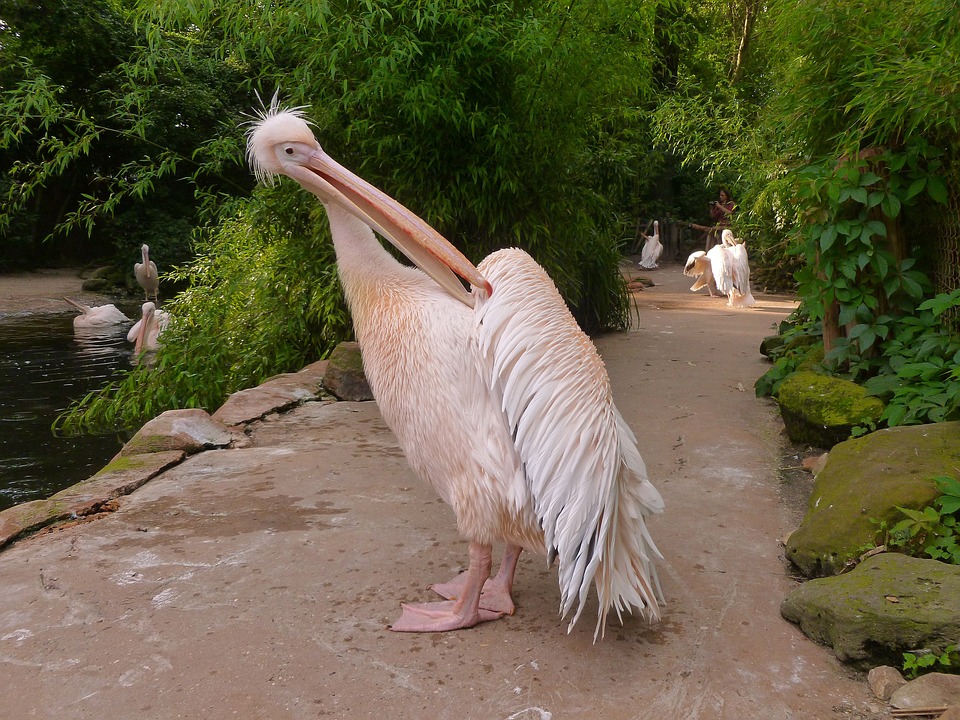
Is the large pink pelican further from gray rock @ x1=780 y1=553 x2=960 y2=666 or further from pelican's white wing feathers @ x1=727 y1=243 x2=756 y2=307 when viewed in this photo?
pelican's white wing feathers @ x1=727 y1=243 x2=756 y2=307

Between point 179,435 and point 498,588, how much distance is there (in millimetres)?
2138

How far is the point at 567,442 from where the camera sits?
1.95 m

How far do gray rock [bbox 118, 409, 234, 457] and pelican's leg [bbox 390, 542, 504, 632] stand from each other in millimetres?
2009

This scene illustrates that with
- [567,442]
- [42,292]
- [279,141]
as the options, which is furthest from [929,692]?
[42,292]

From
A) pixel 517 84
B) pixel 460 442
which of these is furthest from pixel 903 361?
pixel 517 84

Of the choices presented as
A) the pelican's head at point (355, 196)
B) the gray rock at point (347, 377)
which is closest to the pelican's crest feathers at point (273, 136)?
the pelican's head at point (355, 196)

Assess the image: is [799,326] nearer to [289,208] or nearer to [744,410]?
[744,410]

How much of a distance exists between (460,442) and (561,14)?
3.37 metres

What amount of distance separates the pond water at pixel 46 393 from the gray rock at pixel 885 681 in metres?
4.10

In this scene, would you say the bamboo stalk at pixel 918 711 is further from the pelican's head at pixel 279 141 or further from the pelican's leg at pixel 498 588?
the pelican's head at pixel 279 141

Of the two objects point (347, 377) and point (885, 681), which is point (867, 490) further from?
point (347, 377)

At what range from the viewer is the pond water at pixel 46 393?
4.68m

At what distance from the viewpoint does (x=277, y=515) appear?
301cm

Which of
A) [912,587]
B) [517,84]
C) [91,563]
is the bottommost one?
[91,563]
